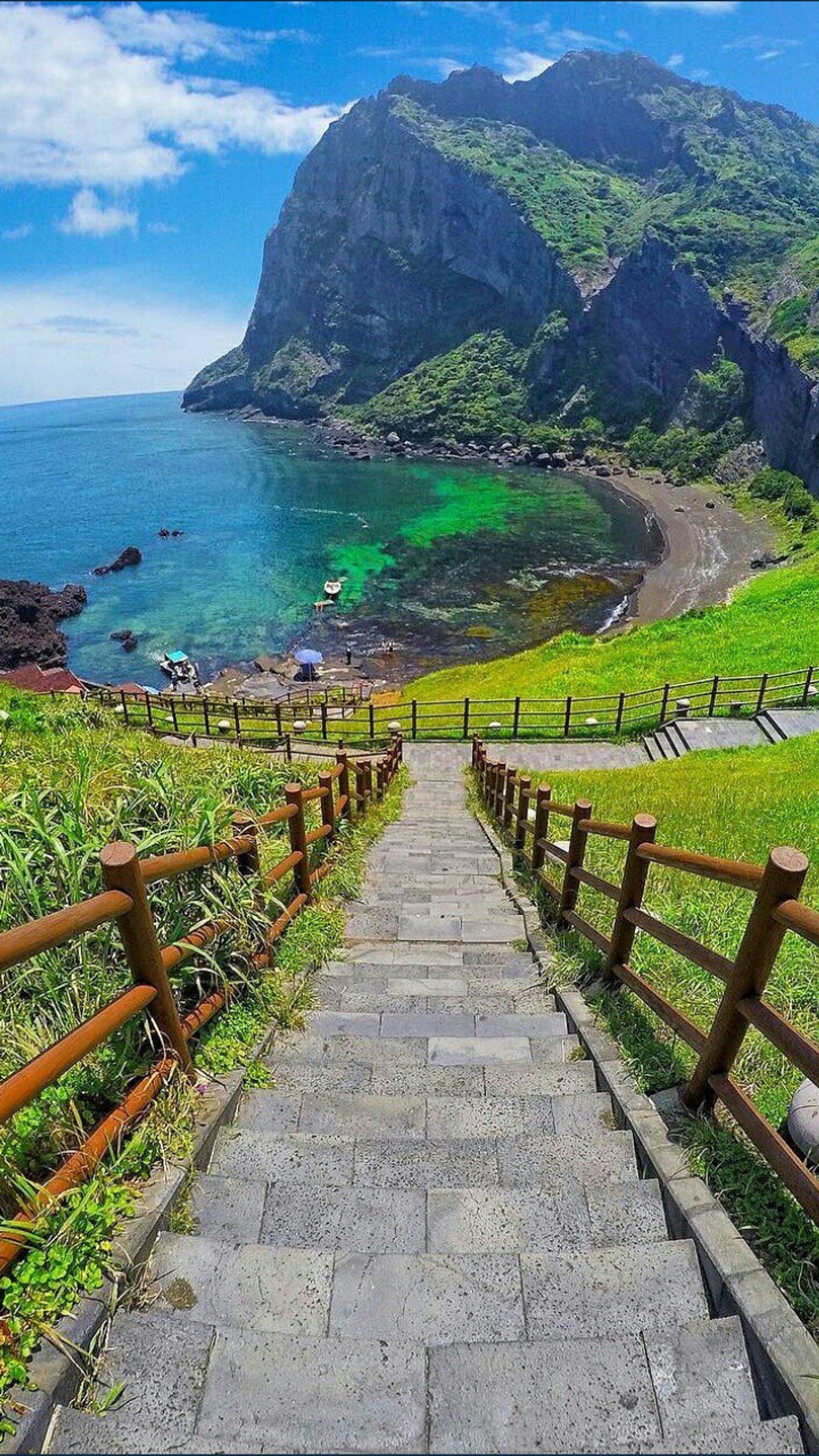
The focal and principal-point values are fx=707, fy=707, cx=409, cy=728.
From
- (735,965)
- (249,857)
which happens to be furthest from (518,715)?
(735,965)

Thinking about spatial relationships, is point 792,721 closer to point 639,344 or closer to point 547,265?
point 639,344

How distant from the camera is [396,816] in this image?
484 inches

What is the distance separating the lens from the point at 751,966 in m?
2.76

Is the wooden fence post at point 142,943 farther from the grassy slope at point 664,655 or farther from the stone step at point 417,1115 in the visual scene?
the grassy slope at point 664,655

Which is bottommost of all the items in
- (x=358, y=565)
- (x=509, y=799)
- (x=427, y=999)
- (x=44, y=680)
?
(x=358, y=565)

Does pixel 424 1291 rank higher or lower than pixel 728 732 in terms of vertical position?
higher

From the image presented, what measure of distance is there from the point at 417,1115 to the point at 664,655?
24.5 m

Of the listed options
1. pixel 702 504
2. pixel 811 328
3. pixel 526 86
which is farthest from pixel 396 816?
pixel 526 86

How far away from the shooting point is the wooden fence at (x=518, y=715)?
1884cm

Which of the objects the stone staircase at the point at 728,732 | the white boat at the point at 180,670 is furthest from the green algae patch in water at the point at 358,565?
the stone staircase at the point at 728,732

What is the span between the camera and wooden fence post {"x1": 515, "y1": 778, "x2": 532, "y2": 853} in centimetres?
888

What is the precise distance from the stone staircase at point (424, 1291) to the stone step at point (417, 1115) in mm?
11

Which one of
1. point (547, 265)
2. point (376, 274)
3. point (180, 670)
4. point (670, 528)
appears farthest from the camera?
point (376, 274)

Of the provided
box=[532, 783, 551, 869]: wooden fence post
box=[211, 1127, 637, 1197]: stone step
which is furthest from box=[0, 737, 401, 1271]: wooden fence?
box=[532, 783, 551, 869]: wooden fence post
